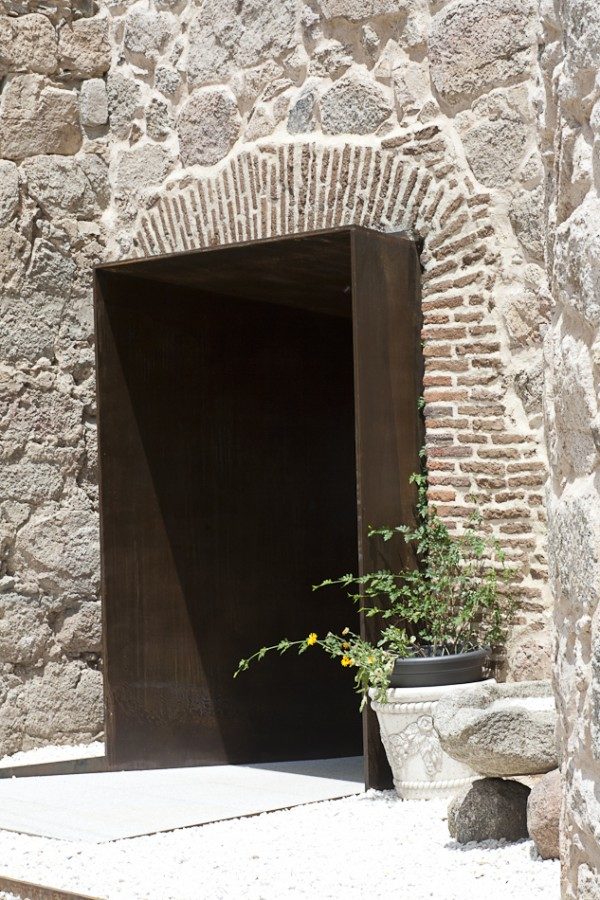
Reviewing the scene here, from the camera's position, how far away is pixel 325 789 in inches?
214

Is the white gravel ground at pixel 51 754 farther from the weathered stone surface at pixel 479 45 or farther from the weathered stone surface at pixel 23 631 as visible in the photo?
the weathered stone surface at pixel 479 45

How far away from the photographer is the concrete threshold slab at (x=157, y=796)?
4773mm

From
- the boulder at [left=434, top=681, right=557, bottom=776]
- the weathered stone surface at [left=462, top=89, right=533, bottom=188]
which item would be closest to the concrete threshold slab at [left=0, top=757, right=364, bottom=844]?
the boulder at [left=434, top=681, right=557, bottom=776]

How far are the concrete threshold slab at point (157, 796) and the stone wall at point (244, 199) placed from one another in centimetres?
74

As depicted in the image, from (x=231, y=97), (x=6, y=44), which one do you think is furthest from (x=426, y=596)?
(x=6, y=44)

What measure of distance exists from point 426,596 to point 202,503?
5.18 feet

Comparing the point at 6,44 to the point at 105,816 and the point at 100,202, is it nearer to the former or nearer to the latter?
the point at 100,202

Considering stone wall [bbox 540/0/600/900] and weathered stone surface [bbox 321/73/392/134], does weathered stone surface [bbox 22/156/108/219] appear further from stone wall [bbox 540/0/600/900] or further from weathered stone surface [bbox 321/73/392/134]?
stone wall [bbox 540/0/600/900]

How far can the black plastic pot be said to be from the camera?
16.2ft

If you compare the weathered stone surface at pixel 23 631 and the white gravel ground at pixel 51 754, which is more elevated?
Result: the weathered stone surface at pixel 23 631

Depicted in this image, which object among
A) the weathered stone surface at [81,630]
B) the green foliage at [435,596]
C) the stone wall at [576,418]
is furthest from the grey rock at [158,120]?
the stone wall at [576,418]

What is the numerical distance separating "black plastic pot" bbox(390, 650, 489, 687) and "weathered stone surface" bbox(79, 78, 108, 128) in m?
3.34

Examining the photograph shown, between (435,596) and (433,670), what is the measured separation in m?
0.39

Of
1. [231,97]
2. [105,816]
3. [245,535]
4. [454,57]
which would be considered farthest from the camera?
[245,535]
